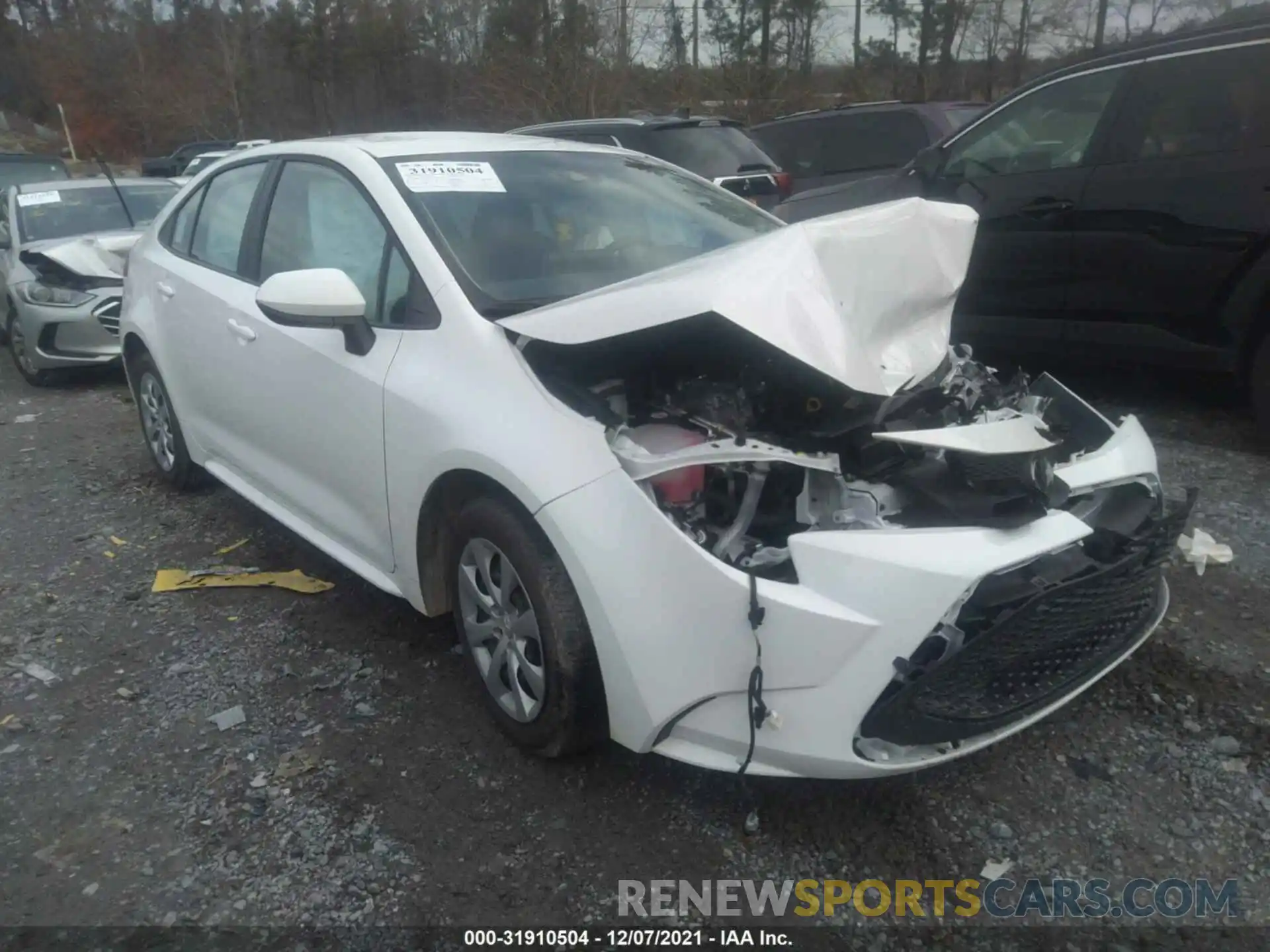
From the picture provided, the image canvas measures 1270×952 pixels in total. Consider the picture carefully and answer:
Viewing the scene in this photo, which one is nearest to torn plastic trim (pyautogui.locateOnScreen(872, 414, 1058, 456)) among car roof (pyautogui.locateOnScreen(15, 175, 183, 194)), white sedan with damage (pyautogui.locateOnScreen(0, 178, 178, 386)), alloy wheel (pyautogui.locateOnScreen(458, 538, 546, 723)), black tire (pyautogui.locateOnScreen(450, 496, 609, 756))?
black tire (pyautogui.locateOnScreen(450, 496, 609, 756))

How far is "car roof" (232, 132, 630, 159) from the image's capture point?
3406mm

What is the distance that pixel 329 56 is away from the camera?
36.5 metres

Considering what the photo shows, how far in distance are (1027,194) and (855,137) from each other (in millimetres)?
4859

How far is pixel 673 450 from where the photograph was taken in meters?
2.43

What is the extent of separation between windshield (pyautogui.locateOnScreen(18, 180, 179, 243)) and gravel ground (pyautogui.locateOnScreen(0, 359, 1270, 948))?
18.8ft

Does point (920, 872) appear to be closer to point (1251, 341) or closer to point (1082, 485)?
point (1082, 485)

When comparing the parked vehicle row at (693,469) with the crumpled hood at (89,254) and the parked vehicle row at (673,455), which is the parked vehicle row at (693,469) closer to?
the parked vehicle row at (673,455)

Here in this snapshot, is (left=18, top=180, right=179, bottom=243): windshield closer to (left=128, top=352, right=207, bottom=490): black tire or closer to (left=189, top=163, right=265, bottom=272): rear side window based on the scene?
(left=128, top=352, right=207, bottom=490): black tire

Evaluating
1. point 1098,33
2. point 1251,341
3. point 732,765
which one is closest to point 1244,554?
point 1251,341

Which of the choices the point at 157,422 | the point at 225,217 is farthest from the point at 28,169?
the point at 225,217

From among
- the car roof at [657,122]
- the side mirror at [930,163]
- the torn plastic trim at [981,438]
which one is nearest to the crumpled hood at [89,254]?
the car roof at [657,122]

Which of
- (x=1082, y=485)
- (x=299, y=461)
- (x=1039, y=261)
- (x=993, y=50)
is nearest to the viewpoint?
(x=1082, y=485)

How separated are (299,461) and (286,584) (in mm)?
736

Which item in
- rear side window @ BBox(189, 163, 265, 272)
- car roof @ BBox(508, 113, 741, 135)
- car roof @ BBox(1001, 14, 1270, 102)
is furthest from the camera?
car roof @ BBox(508, 113, 741, 135)
